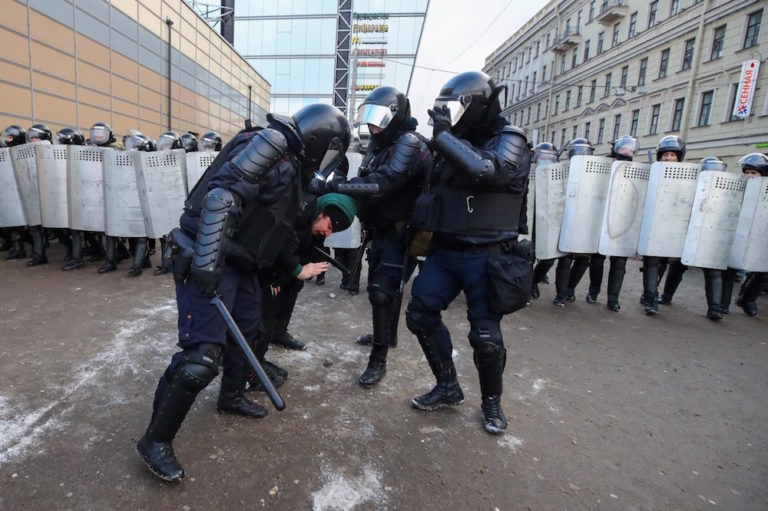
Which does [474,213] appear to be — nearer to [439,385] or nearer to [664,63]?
[439,385]

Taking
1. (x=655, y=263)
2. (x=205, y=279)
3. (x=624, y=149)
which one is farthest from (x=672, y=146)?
(x=205, y=279)

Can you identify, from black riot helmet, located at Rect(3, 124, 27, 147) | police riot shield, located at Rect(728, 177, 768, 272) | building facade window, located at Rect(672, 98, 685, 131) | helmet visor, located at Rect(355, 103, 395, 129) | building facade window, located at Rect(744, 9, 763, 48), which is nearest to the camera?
helmet visor, located at Rect(355, 103, 395, 129)

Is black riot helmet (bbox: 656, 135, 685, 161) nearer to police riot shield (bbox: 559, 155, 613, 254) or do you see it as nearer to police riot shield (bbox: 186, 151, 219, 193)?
police riot shield (bbox: 559, 155, 613, 254)

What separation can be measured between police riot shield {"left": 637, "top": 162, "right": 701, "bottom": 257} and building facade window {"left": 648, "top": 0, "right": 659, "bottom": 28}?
83.2 feet

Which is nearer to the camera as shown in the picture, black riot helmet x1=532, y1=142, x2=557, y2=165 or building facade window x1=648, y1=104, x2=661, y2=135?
→ black riot helmet x1=532, y1=142, x2=557, y2=165

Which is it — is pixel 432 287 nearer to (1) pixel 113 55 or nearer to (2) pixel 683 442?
(2) pixel 683 442

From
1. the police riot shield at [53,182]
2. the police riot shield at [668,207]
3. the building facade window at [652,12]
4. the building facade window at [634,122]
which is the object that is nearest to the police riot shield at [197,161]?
the police riot shield at [53,182]

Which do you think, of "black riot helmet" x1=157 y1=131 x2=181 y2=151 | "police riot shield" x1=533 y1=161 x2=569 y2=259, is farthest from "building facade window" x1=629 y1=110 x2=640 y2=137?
"black riot helmet" x1=157 y1=131 x2=181 y2=151

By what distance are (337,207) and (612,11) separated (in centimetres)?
3256

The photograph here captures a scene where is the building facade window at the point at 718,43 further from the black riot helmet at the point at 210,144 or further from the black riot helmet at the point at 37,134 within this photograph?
the black riot helmet at the point at 37,134

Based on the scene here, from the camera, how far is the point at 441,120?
7.95 feet

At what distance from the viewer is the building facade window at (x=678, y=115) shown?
2134 centimetres

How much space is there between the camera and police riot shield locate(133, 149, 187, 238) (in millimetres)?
Result: 5727

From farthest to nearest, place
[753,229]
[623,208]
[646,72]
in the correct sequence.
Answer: [646,72]
[623,208]
[753,229]
